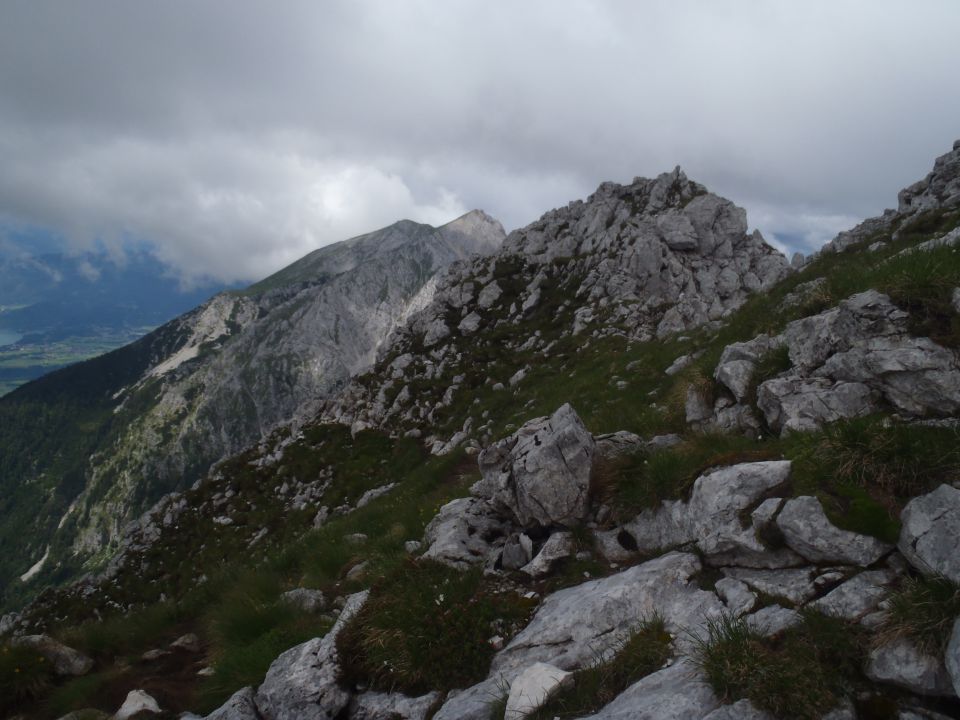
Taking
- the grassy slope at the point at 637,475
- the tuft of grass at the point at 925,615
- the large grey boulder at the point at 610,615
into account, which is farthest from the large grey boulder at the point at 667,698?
the grassy slope at the point at 637,475

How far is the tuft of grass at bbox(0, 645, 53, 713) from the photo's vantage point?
977cm

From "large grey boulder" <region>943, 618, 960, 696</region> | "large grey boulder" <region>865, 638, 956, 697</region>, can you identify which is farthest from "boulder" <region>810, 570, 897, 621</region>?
"large grey boulder" <region>943, 618, 960, 696</region>

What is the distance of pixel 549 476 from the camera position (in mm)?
9367

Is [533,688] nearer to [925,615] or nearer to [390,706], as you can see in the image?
[390,706]

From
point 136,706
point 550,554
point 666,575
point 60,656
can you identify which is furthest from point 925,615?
point 60,656

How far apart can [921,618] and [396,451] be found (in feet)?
131

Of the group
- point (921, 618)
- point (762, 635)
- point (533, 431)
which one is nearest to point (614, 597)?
point (762, 635)

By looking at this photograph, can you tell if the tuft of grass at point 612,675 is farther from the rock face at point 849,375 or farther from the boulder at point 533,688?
the rock face at point 849,375

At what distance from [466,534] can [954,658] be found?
7.76 m

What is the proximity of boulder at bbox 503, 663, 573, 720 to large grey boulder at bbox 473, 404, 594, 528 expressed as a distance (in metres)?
3.48

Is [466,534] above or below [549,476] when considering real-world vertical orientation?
below

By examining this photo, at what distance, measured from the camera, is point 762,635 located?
5.05 meters

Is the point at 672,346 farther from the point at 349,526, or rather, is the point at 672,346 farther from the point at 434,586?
the point at 434,586

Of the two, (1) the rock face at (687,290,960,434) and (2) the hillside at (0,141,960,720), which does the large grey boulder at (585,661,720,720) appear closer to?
(2) the hillside at (0,141,960,720)
